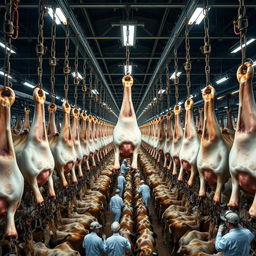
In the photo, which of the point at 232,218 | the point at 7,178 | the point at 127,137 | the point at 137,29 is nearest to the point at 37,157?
the point at 7,178

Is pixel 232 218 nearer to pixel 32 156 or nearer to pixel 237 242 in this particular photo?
pixel 237 242

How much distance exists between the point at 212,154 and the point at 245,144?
3.53 ft

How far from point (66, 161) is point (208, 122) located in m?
2.70

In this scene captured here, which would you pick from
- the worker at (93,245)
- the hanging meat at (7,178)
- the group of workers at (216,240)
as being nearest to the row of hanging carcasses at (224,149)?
the group of workers at (216,240)

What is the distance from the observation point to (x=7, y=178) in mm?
3102

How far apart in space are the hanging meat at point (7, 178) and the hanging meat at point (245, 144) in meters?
2.34

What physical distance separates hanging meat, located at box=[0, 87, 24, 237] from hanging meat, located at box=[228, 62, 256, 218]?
2339 millimetres

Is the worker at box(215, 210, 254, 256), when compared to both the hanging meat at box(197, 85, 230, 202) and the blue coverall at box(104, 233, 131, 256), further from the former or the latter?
the blue coverall at box(104, 233, 131, 256)

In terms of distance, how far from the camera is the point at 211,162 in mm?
4266

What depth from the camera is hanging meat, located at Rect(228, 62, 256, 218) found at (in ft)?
10.4

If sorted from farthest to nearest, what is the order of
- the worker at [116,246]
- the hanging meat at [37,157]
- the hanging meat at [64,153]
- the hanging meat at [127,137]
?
the worker at [116,246], the hanging meat at [64,153], the hanging meat at [127,137], the hanging meat at [37,157]

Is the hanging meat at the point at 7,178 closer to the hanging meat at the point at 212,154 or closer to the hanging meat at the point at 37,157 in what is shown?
the hanging meat at the point at 37,157

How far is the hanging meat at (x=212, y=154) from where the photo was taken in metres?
4.20

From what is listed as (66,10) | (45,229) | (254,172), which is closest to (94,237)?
(45,229)
